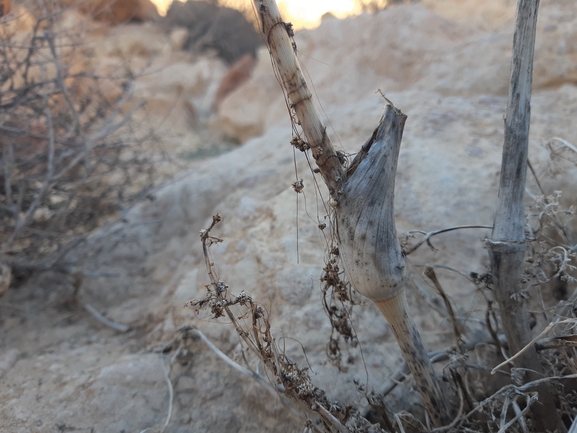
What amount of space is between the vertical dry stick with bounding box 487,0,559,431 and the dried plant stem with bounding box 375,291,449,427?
0.19 metres

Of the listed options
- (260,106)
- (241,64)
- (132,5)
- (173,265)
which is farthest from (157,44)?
(173,265)

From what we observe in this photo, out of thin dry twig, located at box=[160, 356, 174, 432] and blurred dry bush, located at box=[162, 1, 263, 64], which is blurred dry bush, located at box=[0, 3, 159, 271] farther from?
blurred dry bush, located at box=[162, 1, 263, 64]

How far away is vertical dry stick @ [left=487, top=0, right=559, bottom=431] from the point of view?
2.91 ft

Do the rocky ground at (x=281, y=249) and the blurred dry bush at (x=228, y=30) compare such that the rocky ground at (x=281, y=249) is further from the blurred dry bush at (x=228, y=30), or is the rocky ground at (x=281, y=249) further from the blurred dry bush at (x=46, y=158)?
the blurred dry bush at (x=228, y=30)

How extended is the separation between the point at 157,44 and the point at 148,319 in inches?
211

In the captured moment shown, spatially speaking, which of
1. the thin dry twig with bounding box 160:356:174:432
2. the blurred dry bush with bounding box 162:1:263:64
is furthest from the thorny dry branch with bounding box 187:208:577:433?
the blurred dry bush with bounding box 162:1:263:64

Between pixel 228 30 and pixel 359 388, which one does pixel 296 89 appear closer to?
pixel 359 388

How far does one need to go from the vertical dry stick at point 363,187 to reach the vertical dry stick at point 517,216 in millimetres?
248

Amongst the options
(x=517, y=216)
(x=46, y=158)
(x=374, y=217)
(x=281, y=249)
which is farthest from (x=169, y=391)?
(x=46, y=158)

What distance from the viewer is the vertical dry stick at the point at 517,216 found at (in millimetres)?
887

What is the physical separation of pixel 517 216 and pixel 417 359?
352 millimetres

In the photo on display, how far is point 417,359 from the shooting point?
92 cm

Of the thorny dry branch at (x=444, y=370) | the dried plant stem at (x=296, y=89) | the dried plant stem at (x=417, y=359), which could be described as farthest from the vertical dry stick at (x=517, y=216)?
the dried plant stem at (x=296, y=89)

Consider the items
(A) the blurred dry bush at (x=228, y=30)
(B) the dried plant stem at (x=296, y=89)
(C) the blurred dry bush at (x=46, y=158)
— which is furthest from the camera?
(A) the blurred dry bush at (x=228, y=30)
